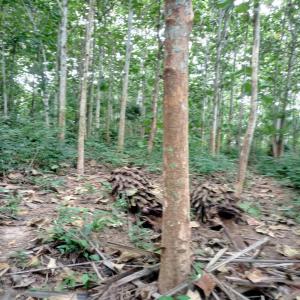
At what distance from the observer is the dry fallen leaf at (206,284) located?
9.88ft

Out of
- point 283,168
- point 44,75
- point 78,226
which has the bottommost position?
point 78,226

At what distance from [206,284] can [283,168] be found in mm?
7473

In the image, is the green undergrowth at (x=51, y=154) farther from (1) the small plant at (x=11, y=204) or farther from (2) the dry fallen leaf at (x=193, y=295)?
(2) the dry fallen leaf at (x=193, y=295)

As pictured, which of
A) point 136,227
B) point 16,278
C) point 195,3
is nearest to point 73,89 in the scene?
point 195,3

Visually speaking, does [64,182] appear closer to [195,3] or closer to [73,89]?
[195,3]

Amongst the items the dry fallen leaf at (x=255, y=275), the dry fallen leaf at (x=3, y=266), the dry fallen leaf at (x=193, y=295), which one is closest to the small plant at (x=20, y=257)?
the dry fallen leaf at (x=3, y=266)

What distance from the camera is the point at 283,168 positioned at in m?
9.65

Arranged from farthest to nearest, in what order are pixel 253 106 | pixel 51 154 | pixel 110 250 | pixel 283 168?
pixel 283 168, pixel 51 154, pixel 253 106, pixel 110 250

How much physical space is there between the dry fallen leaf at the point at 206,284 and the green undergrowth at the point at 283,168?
217 inches

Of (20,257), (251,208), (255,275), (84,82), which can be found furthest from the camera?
(84,82)

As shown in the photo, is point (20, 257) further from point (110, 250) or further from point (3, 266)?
point (110, 250)

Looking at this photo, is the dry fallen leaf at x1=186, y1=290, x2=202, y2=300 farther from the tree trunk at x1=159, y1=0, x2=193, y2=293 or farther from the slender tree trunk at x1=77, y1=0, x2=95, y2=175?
the slender tree trunk at x1=77, y1=0, x2=95, y2=175

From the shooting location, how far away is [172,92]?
2949mm

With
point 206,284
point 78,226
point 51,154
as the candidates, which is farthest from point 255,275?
point 51,154
